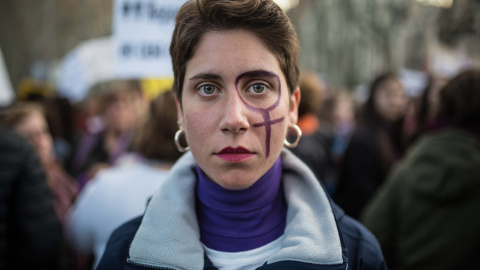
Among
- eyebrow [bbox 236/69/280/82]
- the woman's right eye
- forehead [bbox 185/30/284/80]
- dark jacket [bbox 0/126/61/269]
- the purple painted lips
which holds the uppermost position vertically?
forehead [bbox 185/30/284/80]

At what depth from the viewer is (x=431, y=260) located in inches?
92.2

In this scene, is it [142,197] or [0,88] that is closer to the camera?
[142,197]

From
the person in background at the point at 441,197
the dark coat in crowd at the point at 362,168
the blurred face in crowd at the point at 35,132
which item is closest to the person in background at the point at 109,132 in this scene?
the blurred face in crowd at the point at 35,132

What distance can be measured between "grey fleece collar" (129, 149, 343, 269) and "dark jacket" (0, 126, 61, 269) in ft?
4.38

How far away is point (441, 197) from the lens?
7.57 feet

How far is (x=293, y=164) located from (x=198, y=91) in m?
0.49

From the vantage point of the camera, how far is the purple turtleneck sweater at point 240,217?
1405 millimetres

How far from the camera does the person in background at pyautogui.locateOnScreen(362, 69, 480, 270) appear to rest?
7.47ft

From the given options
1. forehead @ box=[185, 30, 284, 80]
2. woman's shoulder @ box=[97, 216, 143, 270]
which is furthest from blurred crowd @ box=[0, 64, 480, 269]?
forehead @ box=[185, 30, 284, 80]

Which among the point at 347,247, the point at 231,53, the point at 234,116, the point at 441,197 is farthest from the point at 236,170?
the point at 441,197

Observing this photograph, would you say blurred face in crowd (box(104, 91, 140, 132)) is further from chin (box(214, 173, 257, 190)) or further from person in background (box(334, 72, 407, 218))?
chin (box(214, 173, 257, 190))

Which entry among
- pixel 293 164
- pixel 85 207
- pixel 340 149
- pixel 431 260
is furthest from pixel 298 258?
pixel 340 149

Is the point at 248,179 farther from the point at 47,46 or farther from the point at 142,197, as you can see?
the point at 47,46

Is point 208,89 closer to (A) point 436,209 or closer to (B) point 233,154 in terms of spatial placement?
(B) point 233,154
